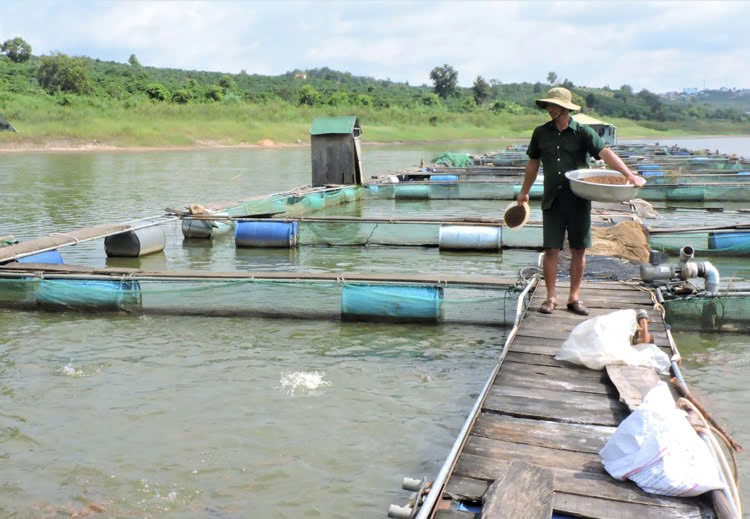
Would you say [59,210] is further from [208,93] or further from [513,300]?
[208,93]

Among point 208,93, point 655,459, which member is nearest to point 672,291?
point 655,459

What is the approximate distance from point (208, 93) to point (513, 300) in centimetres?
5464

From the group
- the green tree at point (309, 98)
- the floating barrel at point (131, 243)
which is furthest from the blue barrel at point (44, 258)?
the green tree at point (309, 98)

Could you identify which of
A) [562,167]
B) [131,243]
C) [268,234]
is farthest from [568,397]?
[131,243]

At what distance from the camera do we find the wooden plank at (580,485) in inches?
115

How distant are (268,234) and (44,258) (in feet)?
11.8

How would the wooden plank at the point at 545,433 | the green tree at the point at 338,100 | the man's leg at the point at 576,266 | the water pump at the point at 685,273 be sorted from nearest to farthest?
the wooden plank at the point at 545,433
the man's leg at the point at 576,266
the water pump at the point at 685,273
the green tree at the point at 338,100

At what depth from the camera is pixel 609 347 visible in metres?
4.47

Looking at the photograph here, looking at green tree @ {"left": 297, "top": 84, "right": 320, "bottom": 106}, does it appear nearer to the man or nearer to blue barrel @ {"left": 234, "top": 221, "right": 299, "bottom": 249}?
blue barrel @ {"left": 234, "top": 221, "right": 299, "bottom": 249}

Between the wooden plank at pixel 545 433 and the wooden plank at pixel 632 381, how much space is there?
30 centimetres

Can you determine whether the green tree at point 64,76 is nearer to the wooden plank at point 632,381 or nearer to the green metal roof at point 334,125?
the green metal roof at point 334,125

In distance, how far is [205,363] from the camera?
20.7ft

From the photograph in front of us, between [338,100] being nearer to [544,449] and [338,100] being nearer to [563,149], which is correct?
[563,149]

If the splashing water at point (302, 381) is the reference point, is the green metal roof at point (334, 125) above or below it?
above
